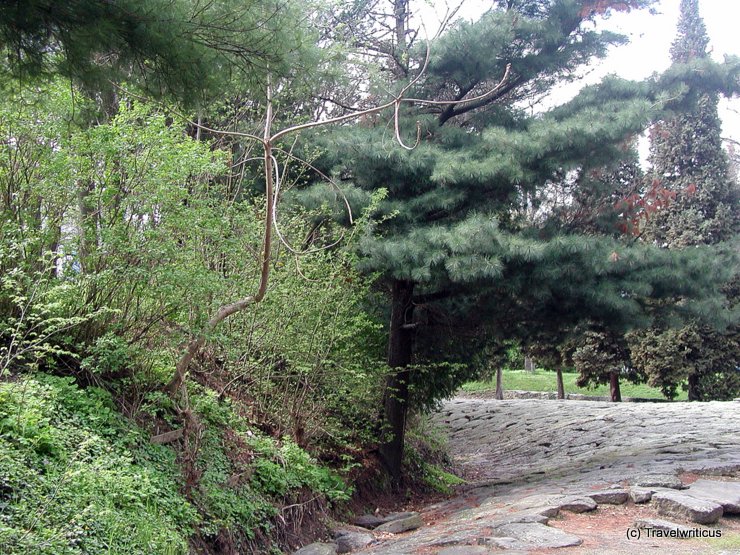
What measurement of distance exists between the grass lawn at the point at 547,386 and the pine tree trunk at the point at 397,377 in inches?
477

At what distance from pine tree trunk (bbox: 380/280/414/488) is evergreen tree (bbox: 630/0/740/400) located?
32.9 ft

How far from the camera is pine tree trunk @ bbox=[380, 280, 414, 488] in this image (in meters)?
7.98

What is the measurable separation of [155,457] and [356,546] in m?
1.84

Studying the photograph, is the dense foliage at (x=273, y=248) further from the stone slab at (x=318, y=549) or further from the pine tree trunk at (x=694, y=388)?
the pine tree trunk at (x=694, y=388)

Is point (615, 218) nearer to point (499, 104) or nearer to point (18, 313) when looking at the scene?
point (499, 104)

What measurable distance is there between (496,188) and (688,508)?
3799 millimetres

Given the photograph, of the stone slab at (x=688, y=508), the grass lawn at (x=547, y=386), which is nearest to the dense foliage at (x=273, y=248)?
the stone slab at (x=688, y=508)

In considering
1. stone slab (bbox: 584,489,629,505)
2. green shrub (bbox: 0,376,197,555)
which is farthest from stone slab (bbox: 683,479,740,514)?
green shrub (bbox: 0,376,197,555)

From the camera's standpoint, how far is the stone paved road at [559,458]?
446cm

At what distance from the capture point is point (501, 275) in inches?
248

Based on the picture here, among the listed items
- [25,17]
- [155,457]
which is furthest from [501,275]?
[25,17]

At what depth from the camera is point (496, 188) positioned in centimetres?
724

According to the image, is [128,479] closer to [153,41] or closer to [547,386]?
[153,41]

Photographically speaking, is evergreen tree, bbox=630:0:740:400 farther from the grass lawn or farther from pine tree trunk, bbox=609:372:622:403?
the grass lawn
